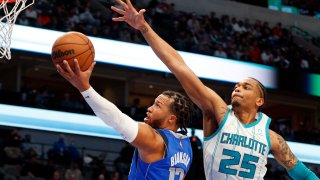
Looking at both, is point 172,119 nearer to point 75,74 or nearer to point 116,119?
point 116,119

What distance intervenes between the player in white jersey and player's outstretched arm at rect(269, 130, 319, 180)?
3.5 inches

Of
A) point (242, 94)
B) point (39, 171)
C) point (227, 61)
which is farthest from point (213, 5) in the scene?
point (242, 94)

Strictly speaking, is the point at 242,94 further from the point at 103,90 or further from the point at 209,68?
the point at 103,90

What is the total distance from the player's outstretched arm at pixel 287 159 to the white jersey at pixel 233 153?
20 cm

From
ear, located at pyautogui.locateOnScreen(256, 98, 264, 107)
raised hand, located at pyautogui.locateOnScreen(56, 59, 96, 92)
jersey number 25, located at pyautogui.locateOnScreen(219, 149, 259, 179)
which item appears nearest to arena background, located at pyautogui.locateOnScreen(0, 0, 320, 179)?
ear, located at pyautogui.locateOnScreen(256, 98, 264, 107)

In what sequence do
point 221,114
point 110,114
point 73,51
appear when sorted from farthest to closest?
point 221,114, point 73,51, point 110,114

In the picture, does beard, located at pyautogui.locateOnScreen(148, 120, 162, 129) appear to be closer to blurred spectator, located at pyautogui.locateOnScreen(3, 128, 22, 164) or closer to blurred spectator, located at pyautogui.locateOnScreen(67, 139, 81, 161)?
blurred spectator, located at pyautogui.locateOnScreen(3, 128, 22, 164)

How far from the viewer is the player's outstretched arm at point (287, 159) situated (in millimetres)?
4242

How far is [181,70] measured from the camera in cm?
388

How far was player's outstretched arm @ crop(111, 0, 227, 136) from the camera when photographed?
3.74 metres

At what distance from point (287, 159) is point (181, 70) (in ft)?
3.40

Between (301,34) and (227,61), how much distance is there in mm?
6896

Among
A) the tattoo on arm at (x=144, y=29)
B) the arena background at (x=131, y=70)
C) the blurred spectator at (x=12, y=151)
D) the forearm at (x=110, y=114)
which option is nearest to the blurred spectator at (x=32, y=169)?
the arena background at (x=131, y=70)

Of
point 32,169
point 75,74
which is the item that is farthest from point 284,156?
point 32,169
